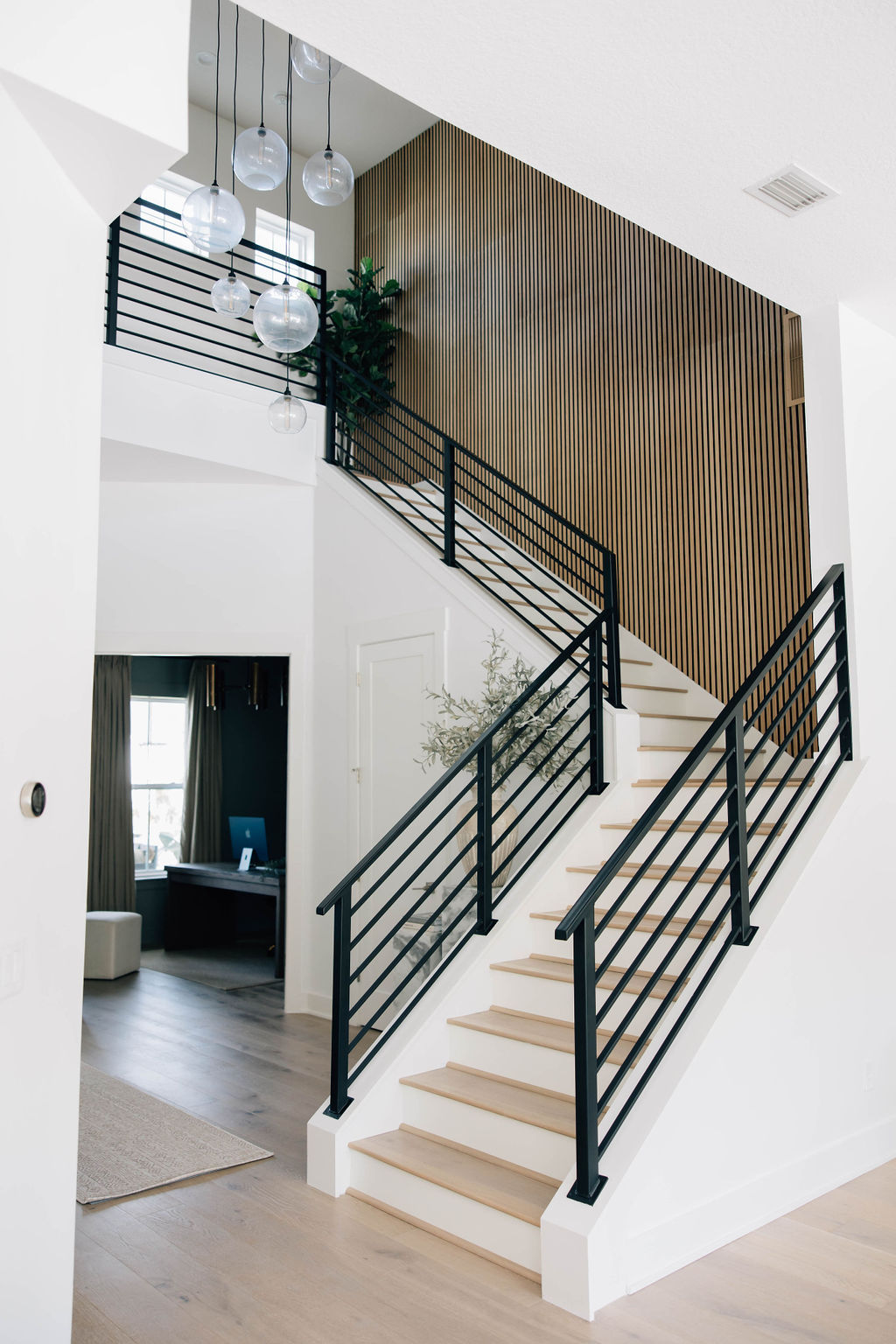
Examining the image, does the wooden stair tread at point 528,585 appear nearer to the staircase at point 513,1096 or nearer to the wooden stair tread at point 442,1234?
the staircase at point 513,1096

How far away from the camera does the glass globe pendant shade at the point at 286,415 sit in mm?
5207

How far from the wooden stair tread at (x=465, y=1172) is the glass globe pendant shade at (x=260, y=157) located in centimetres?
382

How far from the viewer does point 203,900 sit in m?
9.43

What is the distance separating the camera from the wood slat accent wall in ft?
18.2

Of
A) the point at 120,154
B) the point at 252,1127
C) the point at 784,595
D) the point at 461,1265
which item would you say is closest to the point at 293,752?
the point at 252,1127

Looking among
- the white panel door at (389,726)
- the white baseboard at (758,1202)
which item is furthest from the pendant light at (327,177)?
the white baseboard at (758,1202)

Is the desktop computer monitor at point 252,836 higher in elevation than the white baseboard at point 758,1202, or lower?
higher

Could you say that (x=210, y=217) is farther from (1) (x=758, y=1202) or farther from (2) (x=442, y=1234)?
(1) (x=758, y=1202)

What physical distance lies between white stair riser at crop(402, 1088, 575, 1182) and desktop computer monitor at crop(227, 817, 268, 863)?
5.17m

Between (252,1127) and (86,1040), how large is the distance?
2064 mm

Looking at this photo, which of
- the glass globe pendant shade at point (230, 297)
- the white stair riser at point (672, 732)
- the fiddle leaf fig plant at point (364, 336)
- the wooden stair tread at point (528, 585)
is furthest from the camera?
the fiddle leaf fig plant at point (364, 336)

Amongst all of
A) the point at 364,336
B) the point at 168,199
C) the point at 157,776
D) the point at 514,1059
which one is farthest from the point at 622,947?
the point at 168,199

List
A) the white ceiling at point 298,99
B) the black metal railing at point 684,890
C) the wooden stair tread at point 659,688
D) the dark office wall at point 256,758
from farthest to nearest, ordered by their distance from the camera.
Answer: the dark office wall at point 256,758 → the white ceiling at point 298,99 → the wooden stair tread at point 659,688 → the black metal railing at point 684,890

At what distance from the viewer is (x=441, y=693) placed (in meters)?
5.66
